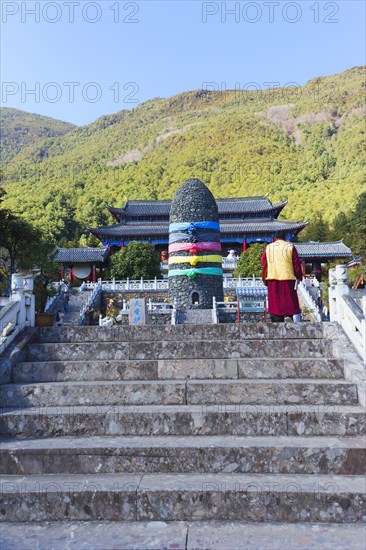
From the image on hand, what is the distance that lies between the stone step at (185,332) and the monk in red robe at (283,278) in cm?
78

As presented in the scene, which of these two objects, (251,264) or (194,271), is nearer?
(194,271)

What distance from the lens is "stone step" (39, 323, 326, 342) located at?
5.69 m

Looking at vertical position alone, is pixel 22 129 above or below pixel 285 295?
above

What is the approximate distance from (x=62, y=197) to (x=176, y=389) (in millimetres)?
70800

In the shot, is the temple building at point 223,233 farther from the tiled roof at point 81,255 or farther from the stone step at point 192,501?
the stone step at point 192,501

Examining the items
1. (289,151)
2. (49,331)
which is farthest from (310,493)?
(289,151)

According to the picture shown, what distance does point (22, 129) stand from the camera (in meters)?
166

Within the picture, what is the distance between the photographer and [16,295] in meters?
5.85

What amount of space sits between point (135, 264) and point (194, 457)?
24795mm

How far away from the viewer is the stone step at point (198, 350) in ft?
16.7

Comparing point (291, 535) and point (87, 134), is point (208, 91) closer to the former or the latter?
point (87, 134)

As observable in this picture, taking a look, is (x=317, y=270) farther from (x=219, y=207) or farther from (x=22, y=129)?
(x=22, y=129)

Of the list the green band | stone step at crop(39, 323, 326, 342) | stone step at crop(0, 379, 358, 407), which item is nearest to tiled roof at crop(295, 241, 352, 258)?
the green band

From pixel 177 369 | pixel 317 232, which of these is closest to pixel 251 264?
pixel 177 369
